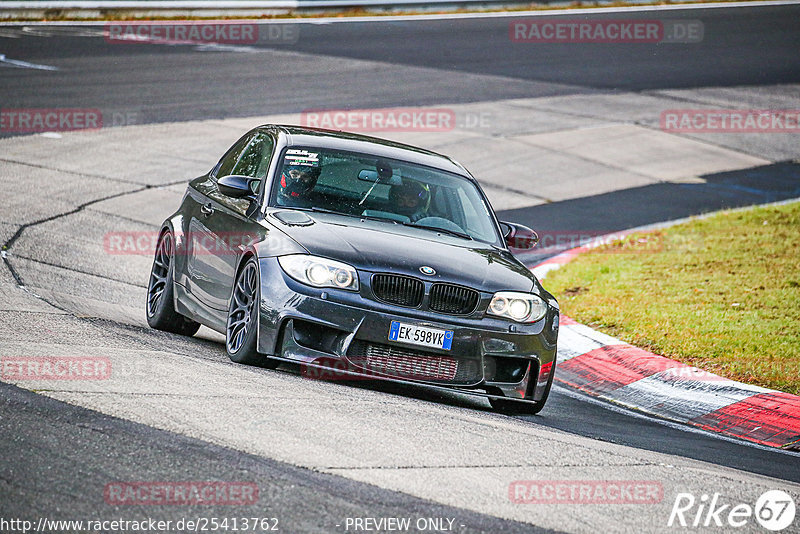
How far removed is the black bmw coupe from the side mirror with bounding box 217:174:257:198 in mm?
11

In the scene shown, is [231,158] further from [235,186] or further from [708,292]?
[708,292]

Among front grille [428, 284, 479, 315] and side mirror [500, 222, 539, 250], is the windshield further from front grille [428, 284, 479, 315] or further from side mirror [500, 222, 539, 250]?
front grille [428, 284, 479, 315]

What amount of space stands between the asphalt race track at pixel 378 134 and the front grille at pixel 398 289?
59cm

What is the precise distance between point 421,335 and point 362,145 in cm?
210

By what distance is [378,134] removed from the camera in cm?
1936

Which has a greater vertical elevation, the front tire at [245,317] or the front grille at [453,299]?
the front grille at [453,299]

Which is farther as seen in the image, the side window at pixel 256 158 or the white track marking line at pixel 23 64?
the white track marking line at pixel 23 64

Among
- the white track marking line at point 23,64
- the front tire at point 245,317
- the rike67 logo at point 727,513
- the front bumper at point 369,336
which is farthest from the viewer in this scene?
the white track marking line at point 23,64

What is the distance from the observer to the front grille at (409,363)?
705 cm

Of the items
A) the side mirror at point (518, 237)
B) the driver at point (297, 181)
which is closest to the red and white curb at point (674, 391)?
the side mirror at point (518, 237)

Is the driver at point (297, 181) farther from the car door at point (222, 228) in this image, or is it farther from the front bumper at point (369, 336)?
the front bumper at point (369, 336)

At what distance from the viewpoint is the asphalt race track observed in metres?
5.07

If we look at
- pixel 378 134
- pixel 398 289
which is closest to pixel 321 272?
pixel 398 289

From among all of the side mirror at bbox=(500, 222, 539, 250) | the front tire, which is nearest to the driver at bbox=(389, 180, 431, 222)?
the side mirror at bbox=(500, 222, 539, 250)
